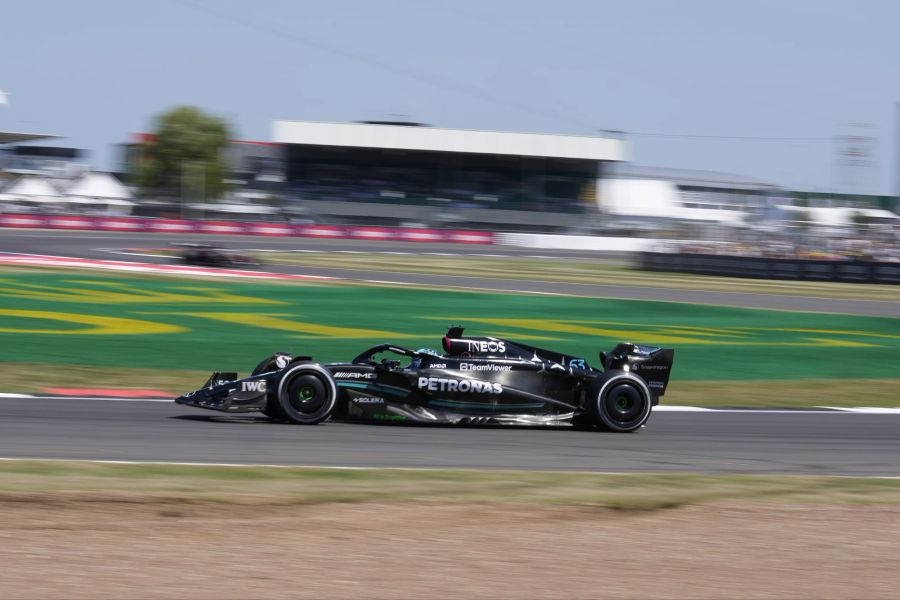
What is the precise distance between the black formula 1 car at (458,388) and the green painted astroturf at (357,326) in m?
3.63

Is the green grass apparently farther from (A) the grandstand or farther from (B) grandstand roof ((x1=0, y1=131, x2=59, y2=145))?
(A) the grandstand

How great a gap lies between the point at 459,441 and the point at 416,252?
1402 inches

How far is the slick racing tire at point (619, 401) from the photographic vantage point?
9922mm

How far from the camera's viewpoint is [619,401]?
998cm

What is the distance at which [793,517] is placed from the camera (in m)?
6.57

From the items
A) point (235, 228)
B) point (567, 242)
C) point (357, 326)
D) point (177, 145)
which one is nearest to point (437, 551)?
point (357, 326)

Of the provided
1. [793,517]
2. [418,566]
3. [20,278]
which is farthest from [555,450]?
[20,278]

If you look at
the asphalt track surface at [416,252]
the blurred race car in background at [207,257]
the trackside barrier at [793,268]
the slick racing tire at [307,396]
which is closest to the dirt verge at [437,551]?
the slick racing tire at [307,396]

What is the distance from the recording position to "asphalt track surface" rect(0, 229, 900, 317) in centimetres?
2581

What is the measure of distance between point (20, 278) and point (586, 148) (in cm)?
5174

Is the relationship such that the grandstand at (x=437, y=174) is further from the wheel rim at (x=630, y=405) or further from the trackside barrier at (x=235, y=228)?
the wheel rim at (x=630, y=405)

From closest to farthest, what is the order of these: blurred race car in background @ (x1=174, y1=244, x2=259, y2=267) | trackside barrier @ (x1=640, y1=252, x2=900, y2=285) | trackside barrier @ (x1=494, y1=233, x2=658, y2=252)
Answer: blurred race car in background @ (x1=174, y1=244, x2=259, y2=267)
trackside barrier @ (x1=640, y1=252, x2=900, y2=285)
trackside barrier @ (x1=494, y1=233, x2=658, y2=252)

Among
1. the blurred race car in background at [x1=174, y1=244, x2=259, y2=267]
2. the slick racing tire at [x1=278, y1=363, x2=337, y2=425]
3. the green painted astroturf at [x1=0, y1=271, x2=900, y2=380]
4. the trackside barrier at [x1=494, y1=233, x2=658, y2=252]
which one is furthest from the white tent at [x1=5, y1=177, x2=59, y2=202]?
the slick racing tire at [x1=278, y1=363, x2=337, y2=425]

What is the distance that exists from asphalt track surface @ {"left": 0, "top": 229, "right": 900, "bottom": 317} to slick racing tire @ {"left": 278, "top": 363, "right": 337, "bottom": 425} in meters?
16.5
